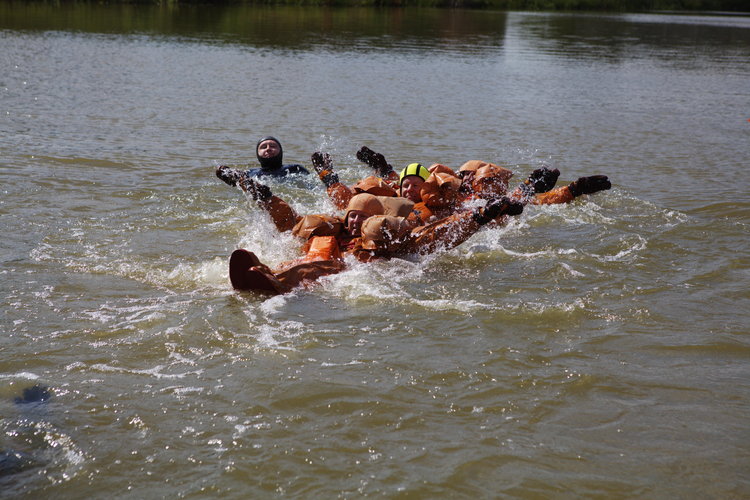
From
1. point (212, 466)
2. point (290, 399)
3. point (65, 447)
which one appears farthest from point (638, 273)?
point (65, 447)

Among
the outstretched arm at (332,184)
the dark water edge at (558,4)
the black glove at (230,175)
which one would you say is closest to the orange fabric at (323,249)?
the black glove at (230,175)

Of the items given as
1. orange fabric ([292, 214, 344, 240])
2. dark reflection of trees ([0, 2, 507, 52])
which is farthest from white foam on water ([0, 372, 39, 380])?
dark reflection of trees ([0, 2, 507, 52])

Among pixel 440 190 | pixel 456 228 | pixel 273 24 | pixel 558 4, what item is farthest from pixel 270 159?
pixel 558 4

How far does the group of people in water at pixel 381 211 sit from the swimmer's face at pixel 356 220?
0.01m

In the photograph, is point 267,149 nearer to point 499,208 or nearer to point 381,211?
point 381,211

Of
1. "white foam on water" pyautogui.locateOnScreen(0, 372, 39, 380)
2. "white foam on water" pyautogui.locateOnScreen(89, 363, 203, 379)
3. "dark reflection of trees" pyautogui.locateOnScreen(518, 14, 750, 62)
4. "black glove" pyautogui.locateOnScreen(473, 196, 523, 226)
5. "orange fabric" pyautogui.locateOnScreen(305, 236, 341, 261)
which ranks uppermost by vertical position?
"dark reflection of trees" pyautogui.locateOnScreen(518, 14, 750, 62)

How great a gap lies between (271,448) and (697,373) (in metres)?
3.18

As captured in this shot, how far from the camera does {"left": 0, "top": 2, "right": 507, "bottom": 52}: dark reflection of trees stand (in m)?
31.9

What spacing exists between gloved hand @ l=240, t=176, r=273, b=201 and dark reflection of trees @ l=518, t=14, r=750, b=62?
77.9 ft

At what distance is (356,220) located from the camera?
8.41 meters

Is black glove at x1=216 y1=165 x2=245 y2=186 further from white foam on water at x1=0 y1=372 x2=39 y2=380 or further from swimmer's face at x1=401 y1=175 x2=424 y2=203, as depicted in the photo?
white foam on water at x1=0 y1=372 x2=39 y2=380

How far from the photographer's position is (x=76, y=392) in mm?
5207

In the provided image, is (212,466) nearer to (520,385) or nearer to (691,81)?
(520,385)

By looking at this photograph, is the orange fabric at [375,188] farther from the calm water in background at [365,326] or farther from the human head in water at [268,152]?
the human head in water at [268,152]
